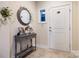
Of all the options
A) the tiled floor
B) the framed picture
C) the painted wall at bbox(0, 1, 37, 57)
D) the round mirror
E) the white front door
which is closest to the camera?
the painted wall at bbox(0, 1, 37, 57)

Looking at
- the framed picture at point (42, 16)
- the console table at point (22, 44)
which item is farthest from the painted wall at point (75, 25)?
the console table at point (22, 44)

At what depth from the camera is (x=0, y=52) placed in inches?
105

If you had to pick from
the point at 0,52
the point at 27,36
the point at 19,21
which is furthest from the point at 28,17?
the point at 0,52

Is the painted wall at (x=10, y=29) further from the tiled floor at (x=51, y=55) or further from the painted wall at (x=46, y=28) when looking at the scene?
the tiled floor at (x=51, y=55)

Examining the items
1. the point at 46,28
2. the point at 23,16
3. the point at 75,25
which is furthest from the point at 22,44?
the point at 75,25

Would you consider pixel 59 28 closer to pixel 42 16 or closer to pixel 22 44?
pixel 42 16

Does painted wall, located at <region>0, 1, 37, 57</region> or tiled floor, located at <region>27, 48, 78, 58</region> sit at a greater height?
painted wall, located at <region>0, 1, 37, 57</region>

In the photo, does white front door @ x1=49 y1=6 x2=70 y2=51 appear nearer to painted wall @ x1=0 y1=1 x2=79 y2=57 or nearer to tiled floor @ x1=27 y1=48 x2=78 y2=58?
painted wall @ x1=0 y1=1 x2=79 y2=57

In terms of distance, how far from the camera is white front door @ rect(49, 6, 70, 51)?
13.3 ft

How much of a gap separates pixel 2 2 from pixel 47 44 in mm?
2843

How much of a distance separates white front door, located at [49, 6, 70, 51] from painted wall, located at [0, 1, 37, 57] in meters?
0.98

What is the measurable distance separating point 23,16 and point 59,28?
5.38ft

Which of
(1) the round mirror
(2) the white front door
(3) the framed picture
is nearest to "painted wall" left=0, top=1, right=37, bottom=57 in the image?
(1) the round mirror

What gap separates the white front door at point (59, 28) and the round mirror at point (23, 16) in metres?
1.03
